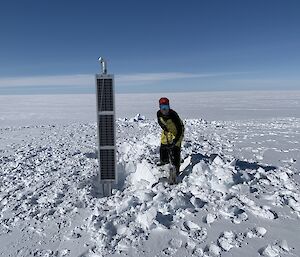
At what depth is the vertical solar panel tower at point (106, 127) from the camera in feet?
20.0

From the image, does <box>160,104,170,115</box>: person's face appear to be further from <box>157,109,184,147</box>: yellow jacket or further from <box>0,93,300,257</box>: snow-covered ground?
<box>0,93,300,257</box>: snow-covered ground

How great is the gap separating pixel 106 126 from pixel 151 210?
85.9 inches

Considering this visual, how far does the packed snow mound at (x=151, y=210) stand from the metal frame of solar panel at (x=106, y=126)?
57 centimetres

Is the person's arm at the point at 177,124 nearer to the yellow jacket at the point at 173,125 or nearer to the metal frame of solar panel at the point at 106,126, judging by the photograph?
the yellow jacket at the point at 173,125

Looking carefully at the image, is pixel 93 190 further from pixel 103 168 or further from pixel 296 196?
pixel 296 196

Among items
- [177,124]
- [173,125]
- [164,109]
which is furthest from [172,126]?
[164,109]

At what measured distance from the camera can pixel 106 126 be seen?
6.43 meters

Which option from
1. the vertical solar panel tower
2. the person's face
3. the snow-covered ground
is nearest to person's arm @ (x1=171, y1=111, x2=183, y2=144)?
the person's face

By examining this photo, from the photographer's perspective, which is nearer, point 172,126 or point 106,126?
point 106,126

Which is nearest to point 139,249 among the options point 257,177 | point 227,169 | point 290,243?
point 290,243

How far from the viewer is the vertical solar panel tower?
6109 mm

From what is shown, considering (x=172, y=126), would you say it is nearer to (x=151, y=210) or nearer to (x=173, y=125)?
(x=173, y=125)

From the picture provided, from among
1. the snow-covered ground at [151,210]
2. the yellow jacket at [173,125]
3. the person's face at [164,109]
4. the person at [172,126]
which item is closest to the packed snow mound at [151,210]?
the snow-covered ground at [151,210]

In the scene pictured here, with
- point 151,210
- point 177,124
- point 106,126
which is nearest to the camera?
point 151,210
